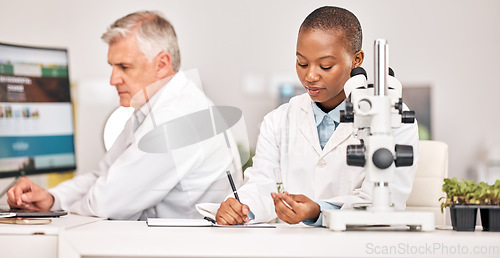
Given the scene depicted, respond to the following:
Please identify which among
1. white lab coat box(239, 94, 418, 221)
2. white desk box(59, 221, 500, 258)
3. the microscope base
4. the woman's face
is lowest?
white desk box(59, 221, 500, 258)

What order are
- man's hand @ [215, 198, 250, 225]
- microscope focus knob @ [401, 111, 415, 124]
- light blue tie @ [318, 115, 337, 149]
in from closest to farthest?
microscope focus knob @ [401, 111, 415, 124]
man's hand @ [215, 198, 250, 225]
light blue tie @ [318, 115, 337, 149]

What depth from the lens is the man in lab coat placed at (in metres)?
1.84

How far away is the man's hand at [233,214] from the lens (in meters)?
1.41

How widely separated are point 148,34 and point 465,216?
1.44m

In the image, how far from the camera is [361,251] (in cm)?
113

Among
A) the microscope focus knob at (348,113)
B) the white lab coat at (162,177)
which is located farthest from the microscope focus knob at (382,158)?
the white lab coat at (162,177)

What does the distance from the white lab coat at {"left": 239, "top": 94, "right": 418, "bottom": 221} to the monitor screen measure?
1037 mm

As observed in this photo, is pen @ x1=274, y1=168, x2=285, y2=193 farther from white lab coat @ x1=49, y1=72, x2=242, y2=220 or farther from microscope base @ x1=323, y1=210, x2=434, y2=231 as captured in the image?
microscope base @ x1=323, y1=210, x2=434, y2=231

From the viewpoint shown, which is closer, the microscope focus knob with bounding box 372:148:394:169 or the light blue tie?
the microscope focus knob with bounding box 372:148:394:169

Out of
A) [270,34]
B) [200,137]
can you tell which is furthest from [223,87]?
[200,137]

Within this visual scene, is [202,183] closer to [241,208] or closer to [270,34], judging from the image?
[241,208]

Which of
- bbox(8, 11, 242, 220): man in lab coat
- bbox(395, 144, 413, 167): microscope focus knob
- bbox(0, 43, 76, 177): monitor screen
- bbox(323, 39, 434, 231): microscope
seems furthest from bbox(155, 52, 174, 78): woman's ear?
bbox(395, 144, 413, 167): microscope focus knob

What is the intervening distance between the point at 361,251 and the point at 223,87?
2224 millimetres

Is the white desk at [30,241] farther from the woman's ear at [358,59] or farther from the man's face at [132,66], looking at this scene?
the man's face at [132,66]
